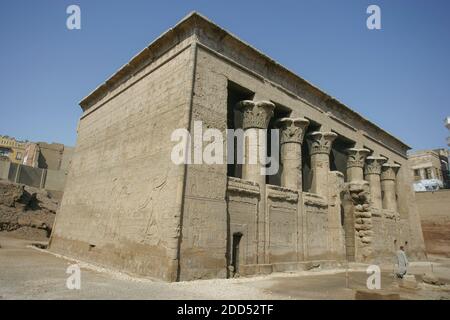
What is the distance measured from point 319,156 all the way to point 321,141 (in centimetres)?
69

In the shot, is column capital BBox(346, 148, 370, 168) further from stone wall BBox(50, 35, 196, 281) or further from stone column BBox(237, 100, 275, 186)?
stone wall BBox(50, 35, 196, 281)

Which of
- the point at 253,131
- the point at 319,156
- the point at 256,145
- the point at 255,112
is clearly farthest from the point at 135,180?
the point at 319,156

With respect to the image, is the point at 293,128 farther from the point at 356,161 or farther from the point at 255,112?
the point at 356,161

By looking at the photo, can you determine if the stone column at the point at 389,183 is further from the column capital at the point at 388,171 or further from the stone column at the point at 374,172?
the stone column at the point at 374,172

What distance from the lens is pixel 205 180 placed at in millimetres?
8883

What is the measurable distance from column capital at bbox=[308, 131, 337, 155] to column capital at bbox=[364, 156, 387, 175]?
5504 mm

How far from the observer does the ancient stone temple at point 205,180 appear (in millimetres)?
8617

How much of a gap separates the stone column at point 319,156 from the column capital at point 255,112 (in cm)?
413

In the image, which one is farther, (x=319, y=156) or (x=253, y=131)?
(x=319, y=156)

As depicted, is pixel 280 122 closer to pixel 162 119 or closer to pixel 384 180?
pixel 162 119

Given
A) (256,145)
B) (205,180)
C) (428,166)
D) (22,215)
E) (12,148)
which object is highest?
(12,148)

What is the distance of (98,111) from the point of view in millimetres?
15094
